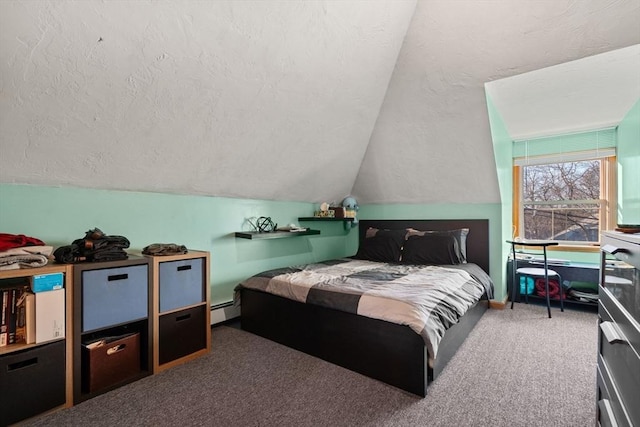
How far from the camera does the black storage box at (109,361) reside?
1.79 meters

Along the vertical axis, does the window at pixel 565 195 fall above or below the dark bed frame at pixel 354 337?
above

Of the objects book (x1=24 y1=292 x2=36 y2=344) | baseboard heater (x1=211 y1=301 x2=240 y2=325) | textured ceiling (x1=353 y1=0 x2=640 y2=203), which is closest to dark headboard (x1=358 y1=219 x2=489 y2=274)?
textured ceiling (x1=353 y1=0 x2=640 y2=203)

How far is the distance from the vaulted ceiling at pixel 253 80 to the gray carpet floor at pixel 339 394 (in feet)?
4.72

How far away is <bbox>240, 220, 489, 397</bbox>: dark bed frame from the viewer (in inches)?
72.2

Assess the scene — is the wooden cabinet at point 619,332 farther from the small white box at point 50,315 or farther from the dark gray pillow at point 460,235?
the small white box at point 50,315

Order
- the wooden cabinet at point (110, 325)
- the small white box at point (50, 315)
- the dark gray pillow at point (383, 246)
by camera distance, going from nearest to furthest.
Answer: the small white box at point (50, 315)
the wooden cabinet at point (110, 325)
the dark gray pillow at point (383, 246)

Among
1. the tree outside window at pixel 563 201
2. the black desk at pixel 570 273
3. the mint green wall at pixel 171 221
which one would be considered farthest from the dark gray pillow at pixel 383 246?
the tree outside window at pixel 563 201

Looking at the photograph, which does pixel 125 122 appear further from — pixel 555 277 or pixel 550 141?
pixel 550 141

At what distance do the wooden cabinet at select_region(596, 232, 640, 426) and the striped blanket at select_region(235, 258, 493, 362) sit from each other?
763 millimetres

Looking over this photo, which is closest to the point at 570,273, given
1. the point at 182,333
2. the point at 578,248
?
the point at 578,248

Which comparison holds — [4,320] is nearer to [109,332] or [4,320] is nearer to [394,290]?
Answer: [109,332]

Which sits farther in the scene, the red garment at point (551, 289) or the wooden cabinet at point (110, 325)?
the red garment at point (551, 289)

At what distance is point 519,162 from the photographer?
13.7 ft

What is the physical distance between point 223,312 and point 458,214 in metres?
2.88
